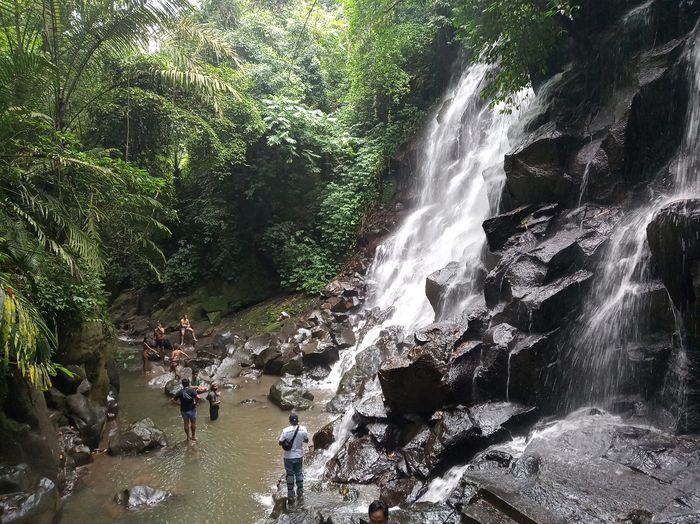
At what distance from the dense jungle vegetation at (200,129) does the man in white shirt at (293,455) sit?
10.5 ft

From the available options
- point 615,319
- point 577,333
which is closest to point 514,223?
point 577,333

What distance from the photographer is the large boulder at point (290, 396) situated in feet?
35.1

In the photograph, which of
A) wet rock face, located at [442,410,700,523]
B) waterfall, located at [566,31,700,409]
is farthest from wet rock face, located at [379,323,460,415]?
waterfall, located at [566,31,700,409]

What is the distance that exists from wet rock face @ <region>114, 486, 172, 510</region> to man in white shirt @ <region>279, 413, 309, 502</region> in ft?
6.71

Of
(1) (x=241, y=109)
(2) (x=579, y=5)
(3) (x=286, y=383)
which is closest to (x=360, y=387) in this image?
(3) (x=286, y=383)

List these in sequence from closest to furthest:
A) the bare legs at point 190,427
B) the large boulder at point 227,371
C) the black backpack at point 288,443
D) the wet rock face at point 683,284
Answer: the wet rock face at point 683,284
the black backpack at point 288,443
the bare legs at point 190,427
the large boulder at point 227,371

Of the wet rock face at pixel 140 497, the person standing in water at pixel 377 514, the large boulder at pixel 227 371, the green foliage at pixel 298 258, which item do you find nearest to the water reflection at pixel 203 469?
the wet rock face at pixel 140 497

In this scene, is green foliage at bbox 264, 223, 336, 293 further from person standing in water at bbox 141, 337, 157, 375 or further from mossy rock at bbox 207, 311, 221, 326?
person standing in water at bbox 141, 337, 157, 375

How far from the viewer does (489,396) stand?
7637 millimetres

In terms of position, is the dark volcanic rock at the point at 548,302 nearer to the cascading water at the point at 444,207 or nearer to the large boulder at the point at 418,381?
the large boulder at the point at 418,381

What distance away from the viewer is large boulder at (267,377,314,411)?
10688mm

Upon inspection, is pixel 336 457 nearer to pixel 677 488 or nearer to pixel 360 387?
pixel 360 387

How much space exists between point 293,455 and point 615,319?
212 inches

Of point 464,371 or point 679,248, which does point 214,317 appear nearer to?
point 464,371
